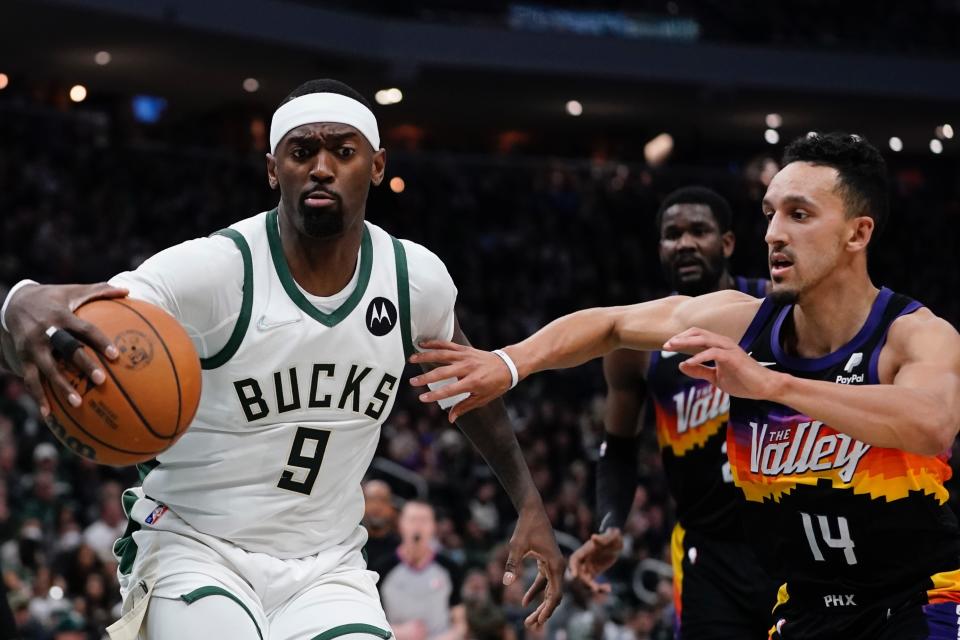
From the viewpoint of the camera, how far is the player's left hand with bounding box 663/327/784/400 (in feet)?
13.0

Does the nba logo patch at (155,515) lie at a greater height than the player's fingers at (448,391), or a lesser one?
lesser

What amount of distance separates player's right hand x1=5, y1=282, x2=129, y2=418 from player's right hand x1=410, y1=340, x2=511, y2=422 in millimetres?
1018

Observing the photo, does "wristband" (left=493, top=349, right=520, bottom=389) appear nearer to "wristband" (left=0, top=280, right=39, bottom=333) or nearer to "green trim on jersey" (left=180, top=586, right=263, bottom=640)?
"green trim on jersey" (left=180, top=586, right=263, bottom=640)

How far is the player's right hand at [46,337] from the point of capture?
3.72 metres

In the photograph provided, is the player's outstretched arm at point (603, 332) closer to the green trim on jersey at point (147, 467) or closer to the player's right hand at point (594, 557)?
the green trim on jersey at point (147, 467)

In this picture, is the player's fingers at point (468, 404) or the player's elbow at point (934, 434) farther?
the player's fingers at point (468, 404)

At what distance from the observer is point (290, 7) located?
24.6m

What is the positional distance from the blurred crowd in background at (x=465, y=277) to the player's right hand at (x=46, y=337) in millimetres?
2037

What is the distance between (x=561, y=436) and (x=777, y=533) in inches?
622

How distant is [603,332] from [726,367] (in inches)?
31.8

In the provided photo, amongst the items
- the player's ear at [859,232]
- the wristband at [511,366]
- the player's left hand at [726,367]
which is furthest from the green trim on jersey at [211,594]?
the player's ear at [859,232]

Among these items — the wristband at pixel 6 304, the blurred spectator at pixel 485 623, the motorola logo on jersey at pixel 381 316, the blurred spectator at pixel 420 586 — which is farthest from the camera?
the blurred spectator at pixel 420 586

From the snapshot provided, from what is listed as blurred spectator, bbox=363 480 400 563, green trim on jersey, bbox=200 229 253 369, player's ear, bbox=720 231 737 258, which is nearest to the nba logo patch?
green trim on jersey, bbox=200 229 253 369

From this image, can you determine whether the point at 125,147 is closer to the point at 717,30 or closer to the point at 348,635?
the point at 717,30
